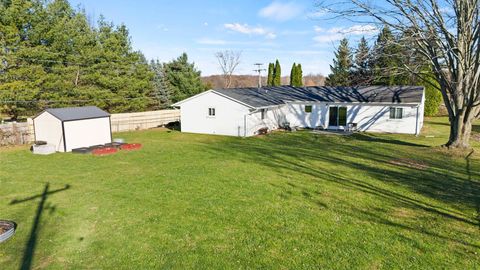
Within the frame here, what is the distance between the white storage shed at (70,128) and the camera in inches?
659

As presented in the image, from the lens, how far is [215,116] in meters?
24.0

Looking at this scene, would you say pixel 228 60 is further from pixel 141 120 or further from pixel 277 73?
pixel 141 120

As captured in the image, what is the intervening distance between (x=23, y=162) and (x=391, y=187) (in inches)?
620

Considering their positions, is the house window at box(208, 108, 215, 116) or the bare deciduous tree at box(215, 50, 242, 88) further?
the bare deciduous tree at box(215, 50, 242, 88)

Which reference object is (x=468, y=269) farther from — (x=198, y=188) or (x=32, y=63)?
(x=32, y=63)

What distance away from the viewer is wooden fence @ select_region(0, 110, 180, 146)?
18484 mm

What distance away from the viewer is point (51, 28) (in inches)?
987

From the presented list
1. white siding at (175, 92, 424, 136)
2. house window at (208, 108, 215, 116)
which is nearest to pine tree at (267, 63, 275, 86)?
white siding at (175, 92, 424, 136)

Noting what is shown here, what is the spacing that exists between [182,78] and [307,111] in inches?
729

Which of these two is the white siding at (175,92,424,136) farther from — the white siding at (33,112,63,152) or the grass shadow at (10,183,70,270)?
the grass shadow at (10,183,70,270)

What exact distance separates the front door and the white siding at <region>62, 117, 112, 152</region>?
56.8ft

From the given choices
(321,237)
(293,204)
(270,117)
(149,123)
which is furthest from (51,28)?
(321,237)

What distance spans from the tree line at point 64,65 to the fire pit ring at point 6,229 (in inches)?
688

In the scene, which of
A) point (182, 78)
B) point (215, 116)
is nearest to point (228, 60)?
point (182, 78)
